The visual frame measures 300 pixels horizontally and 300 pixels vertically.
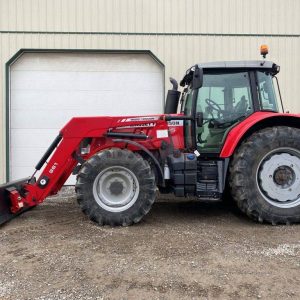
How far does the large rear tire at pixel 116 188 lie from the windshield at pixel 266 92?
1.91 meters

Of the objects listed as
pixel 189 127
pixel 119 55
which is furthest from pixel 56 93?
pixel 189 127

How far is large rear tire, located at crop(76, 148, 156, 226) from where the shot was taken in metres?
4.93

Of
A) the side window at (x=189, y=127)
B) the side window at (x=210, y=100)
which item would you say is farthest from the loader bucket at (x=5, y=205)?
the side window at (x=210, y=100)

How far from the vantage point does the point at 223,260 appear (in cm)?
373

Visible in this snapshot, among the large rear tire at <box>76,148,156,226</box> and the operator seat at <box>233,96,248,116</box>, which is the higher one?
the operator seat at <box>233,96,248,116</box>

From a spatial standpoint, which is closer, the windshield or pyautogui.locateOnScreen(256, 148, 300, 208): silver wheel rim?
pyautogui.locateOnScreen(256, 148, 300, 208): silver wheel rim

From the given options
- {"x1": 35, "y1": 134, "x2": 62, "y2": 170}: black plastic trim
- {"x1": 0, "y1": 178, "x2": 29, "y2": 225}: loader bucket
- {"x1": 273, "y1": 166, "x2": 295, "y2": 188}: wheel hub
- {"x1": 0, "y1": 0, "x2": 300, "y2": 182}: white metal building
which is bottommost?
{"x1": 0, "y1": 178, "x2": 29, "y2": 225}: loader bucket

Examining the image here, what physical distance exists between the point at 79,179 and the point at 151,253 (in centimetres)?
151

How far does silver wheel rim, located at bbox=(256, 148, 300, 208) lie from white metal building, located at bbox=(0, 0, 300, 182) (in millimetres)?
4351

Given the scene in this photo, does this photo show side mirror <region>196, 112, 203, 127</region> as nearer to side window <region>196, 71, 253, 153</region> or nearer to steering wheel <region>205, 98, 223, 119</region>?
side window <region>196, 71, 253, 153</region>

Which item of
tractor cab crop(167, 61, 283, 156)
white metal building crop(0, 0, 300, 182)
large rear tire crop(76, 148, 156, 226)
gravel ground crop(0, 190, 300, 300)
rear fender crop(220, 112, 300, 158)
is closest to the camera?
gravel ground crop(0, 190, 300, 300)

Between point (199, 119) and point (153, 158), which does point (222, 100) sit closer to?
point (199, 119)

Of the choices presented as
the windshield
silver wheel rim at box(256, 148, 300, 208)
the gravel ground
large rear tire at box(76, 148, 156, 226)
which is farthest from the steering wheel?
the gravel ground

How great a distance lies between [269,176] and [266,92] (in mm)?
1244
